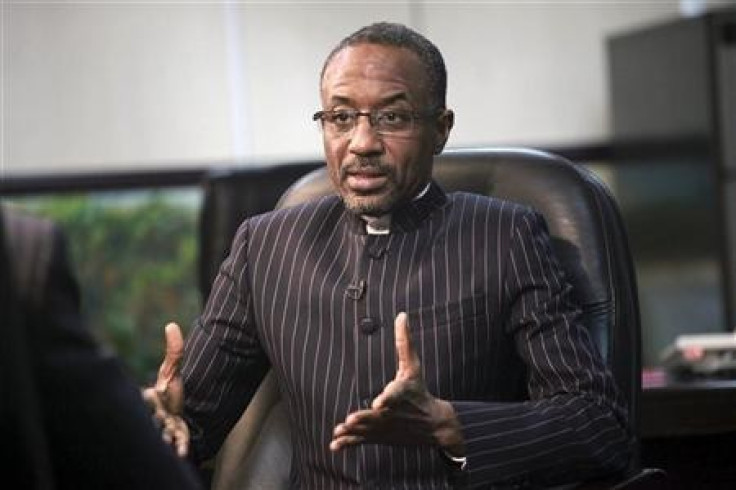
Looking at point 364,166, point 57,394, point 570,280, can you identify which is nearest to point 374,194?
point 364,166


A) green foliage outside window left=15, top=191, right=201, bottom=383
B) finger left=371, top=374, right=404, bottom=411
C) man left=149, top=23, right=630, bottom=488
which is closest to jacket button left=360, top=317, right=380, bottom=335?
man left=149, top=23, right=630, bottom=488

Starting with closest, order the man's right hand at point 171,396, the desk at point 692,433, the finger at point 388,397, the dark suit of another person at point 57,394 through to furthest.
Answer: the dark suit of another person at point 57,394 → the finger at point 388,397 → the man's right hand at point 171,396 → the desk at point 692,433

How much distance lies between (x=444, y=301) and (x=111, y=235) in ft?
11.4

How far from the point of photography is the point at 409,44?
103 inches

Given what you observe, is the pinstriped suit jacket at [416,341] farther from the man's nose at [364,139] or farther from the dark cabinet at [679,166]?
the dark cabinet at [679,166]

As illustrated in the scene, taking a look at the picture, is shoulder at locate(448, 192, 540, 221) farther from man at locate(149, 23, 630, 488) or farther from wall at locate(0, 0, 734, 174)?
wall at locate(0, 0, 734, 174)

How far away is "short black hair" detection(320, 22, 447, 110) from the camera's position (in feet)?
8.58

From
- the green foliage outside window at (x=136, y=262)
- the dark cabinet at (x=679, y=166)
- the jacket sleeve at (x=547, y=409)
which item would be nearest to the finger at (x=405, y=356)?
the jacket sleeve at (x=547, y=409)

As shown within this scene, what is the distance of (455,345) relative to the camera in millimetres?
2559

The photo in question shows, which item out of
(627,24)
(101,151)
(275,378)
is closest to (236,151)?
(101,151)

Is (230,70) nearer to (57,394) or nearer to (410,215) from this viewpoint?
(410,215)

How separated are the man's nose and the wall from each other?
132 inches

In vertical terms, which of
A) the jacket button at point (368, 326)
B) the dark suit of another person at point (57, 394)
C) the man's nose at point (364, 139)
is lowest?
the jacket button at point (368, 326)

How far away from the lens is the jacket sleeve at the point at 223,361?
2586 millimetres
